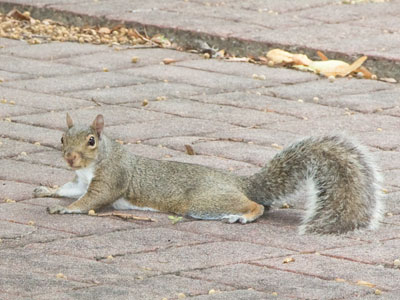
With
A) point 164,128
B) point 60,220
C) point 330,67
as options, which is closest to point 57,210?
point 60,220

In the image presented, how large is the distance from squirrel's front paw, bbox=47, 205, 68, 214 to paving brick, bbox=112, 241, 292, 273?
758mm

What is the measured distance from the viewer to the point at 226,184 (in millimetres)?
5676

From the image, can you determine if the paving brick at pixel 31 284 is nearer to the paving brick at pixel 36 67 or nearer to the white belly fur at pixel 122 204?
the white belly fur at pixel 122 204

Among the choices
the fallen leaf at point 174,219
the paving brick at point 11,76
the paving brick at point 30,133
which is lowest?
the paving brick at point 30,133

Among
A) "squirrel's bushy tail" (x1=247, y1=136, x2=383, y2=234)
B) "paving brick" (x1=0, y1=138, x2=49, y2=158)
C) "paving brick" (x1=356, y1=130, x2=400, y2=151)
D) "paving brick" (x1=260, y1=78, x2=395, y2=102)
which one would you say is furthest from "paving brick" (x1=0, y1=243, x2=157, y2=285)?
"paving brick" (x1=260, y1=78, x2=395, y2=102)

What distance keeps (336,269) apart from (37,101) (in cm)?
346

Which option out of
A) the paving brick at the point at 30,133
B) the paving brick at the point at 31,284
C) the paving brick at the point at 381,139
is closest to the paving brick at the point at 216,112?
the paving brick at the point at 381,139

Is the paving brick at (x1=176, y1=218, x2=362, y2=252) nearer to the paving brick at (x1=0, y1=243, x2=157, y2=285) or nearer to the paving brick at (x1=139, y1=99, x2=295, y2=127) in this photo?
the paving brick at (x1=0, y1=243, x2=157, y2=285)

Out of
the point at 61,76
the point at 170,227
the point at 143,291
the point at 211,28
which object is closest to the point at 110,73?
the point at 61,76

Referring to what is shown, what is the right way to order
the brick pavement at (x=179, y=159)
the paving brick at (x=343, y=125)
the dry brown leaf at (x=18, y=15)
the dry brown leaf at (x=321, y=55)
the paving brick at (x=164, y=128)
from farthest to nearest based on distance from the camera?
the dry brown leaf at (x=18, y=15) → the dry brown leaf at (x=321, y=55) → the paving brick at (x=343, y=125) → the paving brick at (x=164, y=128) → the brick pavement at (x=179, y=159)

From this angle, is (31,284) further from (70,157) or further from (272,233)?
(272,233)

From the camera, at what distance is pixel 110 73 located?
8477 millimetres

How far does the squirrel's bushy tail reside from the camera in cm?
535

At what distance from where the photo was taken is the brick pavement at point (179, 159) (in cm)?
458
